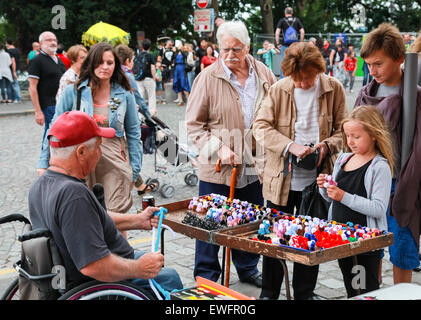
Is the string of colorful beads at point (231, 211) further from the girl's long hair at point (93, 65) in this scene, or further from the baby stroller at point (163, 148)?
the baby stroller at point (163, 148)

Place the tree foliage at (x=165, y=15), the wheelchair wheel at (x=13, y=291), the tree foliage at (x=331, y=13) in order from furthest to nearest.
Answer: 1. the tree foliage at (x=331, y=13)
2. the tree foliage at (x=165, y=15)
3. the wheelchair wheel at (x=13, y=291)

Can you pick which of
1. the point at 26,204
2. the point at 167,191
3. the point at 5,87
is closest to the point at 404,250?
the point at 167,191

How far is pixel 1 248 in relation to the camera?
19.1 ft

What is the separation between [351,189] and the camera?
12.4 ft

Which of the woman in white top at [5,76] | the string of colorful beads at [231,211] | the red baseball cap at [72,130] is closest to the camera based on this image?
the red baseball cap at [72,130]

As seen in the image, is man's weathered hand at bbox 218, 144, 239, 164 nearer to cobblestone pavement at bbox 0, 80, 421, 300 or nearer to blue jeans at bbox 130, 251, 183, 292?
cobblestone pavement at bbox 0, 80, 421, 300

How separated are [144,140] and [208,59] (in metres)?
10.7

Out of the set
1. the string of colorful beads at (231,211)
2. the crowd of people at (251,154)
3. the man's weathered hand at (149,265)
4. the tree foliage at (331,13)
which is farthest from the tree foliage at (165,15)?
the man's weathered hand at (149,265)

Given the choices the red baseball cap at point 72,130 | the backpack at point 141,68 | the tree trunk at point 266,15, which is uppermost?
the tree trunk at point 266,15

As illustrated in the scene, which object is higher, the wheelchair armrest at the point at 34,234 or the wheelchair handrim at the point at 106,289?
the wheelchair armrest at the point at 34,234

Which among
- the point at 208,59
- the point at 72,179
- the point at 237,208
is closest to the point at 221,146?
the point at 237,208

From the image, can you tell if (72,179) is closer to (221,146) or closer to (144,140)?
(221,146)

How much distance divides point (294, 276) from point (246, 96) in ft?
4.75

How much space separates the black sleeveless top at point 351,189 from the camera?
148 inches
